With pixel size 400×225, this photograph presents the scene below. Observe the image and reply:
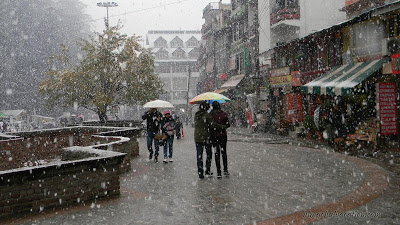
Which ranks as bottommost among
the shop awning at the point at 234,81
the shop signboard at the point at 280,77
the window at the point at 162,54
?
the shop signboard at the point at 280,77

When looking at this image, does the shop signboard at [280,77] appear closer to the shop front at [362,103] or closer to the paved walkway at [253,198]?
the shop front at [362,103]

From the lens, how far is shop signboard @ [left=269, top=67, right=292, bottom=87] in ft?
72.7

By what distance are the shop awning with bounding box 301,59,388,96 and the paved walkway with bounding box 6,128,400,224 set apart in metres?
4.74

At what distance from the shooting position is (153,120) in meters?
10.9

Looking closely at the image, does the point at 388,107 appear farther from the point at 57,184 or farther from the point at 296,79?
the point at 57,184

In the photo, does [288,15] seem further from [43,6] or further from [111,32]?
[43,6]

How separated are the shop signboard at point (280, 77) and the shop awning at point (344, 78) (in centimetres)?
480

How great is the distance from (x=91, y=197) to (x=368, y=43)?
14.3m

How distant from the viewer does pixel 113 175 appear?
261 inches

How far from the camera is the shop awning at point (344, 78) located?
13945 mm

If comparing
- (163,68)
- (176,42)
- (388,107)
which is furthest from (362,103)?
(176,42)

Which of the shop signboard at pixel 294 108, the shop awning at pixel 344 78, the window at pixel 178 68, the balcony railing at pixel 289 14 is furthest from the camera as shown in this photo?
the window at pixel 178 68

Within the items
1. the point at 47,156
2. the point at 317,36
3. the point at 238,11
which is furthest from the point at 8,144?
the point at 238,11

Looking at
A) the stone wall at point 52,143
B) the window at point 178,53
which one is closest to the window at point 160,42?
the window at point 178,53
